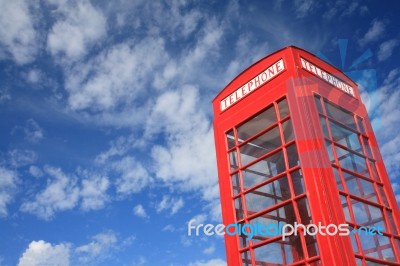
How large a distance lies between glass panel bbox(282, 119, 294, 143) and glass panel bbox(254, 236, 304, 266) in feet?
4.24

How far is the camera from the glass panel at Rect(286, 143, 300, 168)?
4.55 m

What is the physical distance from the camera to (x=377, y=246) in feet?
14.1

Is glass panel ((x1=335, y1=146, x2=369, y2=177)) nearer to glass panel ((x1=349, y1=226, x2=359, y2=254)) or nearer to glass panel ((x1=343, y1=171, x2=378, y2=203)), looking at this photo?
glass panel ((x1=343, y1=171, x2=378, y2=203))

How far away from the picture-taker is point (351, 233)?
13.3 feet

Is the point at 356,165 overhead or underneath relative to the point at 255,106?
underneath

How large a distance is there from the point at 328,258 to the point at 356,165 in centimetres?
157

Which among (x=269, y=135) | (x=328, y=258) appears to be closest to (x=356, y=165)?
(x=269, y=135)

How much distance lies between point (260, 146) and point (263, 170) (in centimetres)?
43

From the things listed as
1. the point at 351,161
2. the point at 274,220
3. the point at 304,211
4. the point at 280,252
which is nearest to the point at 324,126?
the point at 351,161

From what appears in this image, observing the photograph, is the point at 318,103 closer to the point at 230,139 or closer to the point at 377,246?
the point at 230,139

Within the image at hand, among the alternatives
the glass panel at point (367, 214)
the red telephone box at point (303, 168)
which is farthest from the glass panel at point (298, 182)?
the glass panel at point (367, 214)

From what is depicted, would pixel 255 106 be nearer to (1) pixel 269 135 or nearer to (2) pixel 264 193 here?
(1) pixel 269 135

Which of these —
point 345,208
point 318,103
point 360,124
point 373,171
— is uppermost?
point 318,103

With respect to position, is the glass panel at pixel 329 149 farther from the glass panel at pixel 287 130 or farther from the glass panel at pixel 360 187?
the glass panel at pixel 287 130
